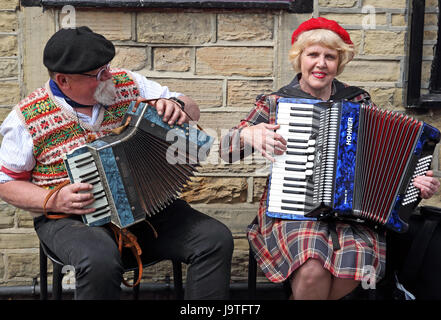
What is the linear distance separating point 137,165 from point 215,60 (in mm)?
1083

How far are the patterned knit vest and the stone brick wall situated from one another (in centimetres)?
73

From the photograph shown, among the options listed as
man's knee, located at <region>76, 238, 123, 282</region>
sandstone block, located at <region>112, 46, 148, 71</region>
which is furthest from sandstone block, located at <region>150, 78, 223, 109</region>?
man's knee, located at <region>76, 238, 123, 282</region>

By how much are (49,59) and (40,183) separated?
1.82ft

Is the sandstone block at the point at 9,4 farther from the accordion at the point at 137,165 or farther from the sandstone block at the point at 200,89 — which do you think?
the accordion at the point at 137,165

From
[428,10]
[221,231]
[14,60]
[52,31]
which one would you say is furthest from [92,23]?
[428,10]

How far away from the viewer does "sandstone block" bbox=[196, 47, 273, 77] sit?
3236 mm

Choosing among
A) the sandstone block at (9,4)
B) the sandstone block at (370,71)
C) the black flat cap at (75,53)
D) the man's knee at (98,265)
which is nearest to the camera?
the man's knee at (98,265)

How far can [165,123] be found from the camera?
96.9 inches

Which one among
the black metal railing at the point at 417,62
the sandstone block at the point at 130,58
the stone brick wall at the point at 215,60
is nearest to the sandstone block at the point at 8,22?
the stone brick wall at the point at 215,60

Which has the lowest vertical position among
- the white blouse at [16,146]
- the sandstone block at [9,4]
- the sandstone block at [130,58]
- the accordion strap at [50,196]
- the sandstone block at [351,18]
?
the accordion strap at [50,196]

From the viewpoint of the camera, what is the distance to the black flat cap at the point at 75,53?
7.88ft

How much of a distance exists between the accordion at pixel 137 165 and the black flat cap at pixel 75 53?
24cm

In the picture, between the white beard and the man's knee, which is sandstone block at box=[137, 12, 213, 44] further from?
the man's knee
